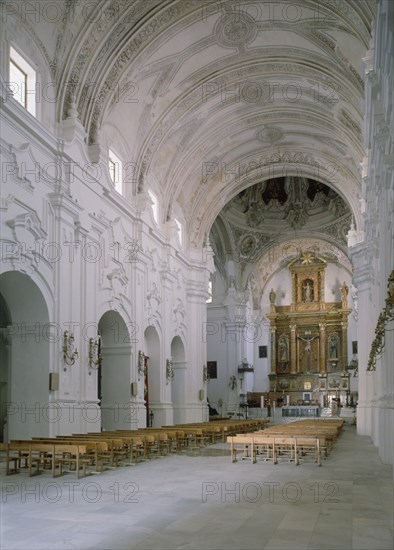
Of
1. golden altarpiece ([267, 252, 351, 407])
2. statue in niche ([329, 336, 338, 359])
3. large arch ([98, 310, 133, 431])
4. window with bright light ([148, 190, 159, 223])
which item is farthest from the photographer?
statue in niche ([329, 336, 338, 359])

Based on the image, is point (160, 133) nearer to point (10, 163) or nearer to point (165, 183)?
point (165, 183)

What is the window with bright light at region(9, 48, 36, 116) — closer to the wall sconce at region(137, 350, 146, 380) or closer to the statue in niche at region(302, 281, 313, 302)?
the wall sconce at region(137, 350, 146, 380)

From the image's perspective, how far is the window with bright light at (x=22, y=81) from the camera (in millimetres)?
12883

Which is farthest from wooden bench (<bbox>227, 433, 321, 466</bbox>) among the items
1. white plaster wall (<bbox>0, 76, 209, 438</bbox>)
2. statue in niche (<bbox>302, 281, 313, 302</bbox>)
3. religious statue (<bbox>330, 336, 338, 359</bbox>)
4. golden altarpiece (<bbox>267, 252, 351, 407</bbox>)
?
statue in niche (<bbox>302, 281, 313, 302</bbox>)

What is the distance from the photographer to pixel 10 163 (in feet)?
40.0

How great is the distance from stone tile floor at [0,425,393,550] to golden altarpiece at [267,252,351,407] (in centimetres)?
2570

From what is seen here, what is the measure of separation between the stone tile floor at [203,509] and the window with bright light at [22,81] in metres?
7.71

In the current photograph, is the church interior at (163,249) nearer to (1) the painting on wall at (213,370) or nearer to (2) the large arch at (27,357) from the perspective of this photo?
(2) the large arch at (27,357)

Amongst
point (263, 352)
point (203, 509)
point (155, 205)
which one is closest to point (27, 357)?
point (203, 509)

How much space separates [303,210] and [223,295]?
6258 mm

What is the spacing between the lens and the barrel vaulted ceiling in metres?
14.6

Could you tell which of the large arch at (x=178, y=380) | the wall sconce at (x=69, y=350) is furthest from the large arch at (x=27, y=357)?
the large arch at (x=178, y=380)

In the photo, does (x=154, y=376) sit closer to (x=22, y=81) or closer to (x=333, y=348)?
(x=22, y=81)

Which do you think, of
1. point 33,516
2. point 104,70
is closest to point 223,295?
point 104,70
